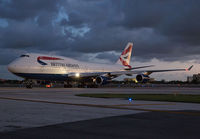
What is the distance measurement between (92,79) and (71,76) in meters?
5.05

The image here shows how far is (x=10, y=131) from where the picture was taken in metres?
6.60

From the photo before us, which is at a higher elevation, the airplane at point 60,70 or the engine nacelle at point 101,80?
the airplane at point 60,70

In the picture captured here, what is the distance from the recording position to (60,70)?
45750 mm

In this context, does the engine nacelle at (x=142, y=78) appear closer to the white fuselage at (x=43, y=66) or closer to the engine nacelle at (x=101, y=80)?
the engine nacelle at (x=101, y=80)

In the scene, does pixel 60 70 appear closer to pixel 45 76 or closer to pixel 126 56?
pixel 45 76

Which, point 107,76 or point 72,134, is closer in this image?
point 72,134

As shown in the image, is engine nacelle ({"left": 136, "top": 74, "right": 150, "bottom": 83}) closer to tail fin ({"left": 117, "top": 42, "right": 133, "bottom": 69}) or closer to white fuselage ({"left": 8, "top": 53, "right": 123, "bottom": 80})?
white fuselage ({"left": 8, "top": 53, "right": 123, "bottom": 80})

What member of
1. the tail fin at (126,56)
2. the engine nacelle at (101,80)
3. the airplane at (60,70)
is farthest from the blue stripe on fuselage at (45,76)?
the tail fin at (126,56)

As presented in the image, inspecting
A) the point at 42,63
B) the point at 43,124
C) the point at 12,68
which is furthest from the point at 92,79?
the point at 43,124

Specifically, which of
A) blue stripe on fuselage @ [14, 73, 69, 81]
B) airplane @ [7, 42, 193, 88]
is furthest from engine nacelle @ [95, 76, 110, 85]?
blue stripe on fuselage @ [14, 73, 69, 81]

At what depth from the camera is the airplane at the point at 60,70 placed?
40.5 meters

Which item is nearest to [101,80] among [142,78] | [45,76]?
[142,78]

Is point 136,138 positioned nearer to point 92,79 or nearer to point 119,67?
point 92,79

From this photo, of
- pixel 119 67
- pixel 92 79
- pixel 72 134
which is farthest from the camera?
pixel 119 67
